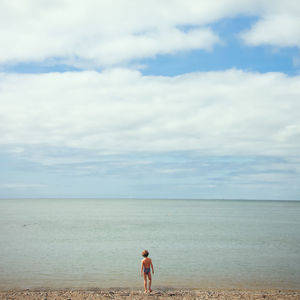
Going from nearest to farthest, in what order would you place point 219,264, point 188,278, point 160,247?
1. point 188,278
2. point 219,264
3. point 160,247

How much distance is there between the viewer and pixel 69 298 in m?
18.6

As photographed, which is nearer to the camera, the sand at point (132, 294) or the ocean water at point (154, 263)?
the sand at point (132, 294)

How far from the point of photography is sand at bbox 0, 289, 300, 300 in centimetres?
1888

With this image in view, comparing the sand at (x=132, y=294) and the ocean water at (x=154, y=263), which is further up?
the sand at (x=132, y=294)

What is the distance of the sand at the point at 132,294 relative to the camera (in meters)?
18.9

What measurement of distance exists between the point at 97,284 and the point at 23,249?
17304 millimetres

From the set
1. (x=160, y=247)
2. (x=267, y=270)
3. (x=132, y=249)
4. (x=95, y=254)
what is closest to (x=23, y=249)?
(x=95, y=254)

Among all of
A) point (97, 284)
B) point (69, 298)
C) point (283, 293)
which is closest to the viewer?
point (69, 298)

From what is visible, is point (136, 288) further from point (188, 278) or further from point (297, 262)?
point (297, 262)

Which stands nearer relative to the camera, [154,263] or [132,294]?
[132,294]

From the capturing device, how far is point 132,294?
19688mm

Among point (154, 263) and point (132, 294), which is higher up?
point (132, 294)

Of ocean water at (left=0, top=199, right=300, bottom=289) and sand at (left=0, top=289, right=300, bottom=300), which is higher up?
sand at (left=0, top=289, right=300, bottom=300)

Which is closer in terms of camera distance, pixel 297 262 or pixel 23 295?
pixel 23 295
